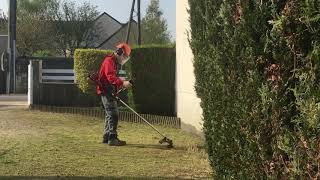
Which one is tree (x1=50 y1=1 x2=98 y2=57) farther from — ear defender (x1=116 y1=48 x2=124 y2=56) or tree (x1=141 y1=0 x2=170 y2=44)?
ear defender (x1=116 y1=48 x2=124 y2=56)

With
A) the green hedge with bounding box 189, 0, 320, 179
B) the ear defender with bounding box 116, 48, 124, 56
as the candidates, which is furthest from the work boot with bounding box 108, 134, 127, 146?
the green hedge with bounding box 189, 0, 320, 179

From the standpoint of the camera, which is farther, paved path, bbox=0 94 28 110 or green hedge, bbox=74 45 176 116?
paved path, bbox=0 94 28 110

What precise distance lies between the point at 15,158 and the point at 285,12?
5.83m

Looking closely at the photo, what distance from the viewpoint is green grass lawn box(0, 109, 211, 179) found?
795 centimetres

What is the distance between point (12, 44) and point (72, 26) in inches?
1292

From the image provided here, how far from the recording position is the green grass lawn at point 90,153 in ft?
26.1

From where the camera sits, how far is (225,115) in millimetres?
5215

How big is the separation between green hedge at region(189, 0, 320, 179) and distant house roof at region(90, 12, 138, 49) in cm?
4906

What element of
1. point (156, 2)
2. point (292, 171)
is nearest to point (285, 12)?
point (292, 171)

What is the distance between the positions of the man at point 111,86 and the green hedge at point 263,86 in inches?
194

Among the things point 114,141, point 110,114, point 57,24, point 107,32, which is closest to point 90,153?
point 114,141

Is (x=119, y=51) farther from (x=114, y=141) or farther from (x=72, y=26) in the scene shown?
(x=72, y=26)

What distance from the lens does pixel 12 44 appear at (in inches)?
1033

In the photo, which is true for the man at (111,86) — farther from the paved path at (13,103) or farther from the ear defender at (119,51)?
the paved path at (13,103)
